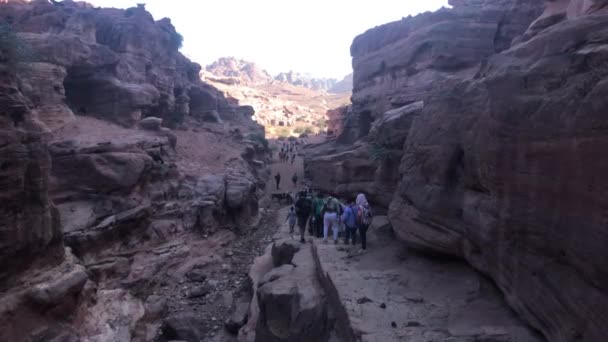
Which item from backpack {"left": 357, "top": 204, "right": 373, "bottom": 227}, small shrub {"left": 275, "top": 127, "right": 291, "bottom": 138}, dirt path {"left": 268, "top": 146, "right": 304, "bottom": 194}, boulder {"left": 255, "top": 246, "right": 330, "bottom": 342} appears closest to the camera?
boulder {"left": 255, "top": 246, "right": 330, "bottom": 342}

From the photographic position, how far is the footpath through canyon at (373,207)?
5363 mm

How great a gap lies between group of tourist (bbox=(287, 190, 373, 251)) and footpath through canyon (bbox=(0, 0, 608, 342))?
22.3 inches

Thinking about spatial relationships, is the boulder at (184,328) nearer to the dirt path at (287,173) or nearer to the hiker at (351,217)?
the hiker at (351,217)

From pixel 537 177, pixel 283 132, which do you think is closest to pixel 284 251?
pixel 537 177

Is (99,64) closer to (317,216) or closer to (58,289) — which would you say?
(317,216)

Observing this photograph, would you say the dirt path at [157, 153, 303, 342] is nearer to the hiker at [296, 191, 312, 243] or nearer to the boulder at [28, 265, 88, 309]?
the boulder at [28, 265, 88, 309]

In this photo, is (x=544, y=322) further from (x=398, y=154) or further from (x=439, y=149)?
(x=398, y=154)

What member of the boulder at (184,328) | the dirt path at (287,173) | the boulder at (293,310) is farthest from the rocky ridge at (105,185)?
the boulder at (293,310)

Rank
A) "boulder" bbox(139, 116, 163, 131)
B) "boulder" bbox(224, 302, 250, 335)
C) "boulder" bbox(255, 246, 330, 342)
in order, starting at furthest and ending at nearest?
1. "boulder" bbox(139, 116, 163, 131)
2. "boulder" bbox(224, 302, 250, 335)
3. "boulder" bbox(255, 246, 330, 342)

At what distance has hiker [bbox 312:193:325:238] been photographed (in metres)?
13.8

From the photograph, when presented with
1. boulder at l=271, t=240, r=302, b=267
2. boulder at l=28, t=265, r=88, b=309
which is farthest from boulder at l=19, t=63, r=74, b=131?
boulder at l=271, t=240, r=302, b=267

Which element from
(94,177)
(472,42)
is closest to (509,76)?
(94,177)

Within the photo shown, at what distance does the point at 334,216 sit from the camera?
12.5m

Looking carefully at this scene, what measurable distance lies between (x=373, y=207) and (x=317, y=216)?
2.13m
